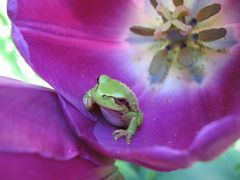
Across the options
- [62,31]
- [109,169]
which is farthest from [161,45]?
[109,169]

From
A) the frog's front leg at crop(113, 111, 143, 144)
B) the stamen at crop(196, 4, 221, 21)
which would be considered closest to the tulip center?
the stamen at crop(196, 4, 221, 21)

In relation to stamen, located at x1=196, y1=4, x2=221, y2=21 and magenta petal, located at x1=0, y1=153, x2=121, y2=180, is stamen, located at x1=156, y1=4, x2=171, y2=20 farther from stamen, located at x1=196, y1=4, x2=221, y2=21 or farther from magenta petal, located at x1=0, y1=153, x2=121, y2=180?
magenta petal, located at x1=0, y1=153, x2=121, y2=180

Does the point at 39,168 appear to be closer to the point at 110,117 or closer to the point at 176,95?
the point at 110,117

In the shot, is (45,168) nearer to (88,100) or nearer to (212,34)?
(88,100)

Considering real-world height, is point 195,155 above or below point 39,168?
above

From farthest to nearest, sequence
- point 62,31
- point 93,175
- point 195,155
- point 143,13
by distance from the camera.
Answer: point 143,13
point 62,31
point 93,175
point 195,155

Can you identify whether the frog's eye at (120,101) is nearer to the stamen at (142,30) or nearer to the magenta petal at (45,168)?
the magenta petal at (45,168)

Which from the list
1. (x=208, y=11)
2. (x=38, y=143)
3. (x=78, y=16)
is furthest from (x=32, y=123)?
(x=208, y=11)
